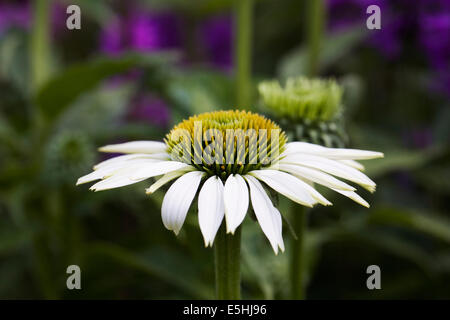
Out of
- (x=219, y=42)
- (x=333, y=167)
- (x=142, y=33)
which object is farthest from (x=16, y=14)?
(x=333, y=167)

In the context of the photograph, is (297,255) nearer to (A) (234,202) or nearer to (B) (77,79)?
(A) (234,202)

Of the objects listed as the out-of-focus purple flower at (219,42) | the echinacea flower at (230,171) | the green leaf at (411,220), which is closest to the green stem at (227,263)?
the echinacea flower at (230,171)

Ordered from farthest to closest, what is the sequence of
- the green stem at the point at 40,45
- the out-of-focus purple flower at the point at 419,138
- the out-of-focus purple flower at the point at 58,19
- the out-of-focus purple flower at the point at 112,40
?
the out-of-focus purple flower at the point at 58,19
the out-of-focus purple flower at the point at 112,40
the out-of-focus purple flower at the point at 419,138
the green stem at the point at 40,45

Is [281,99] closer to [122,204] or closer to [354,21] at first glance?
[122,204]

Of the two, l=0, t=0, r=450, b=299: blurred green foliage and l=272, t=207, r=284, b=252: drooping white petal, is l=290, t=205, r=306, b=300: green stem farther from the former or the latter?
l=272, t=207, r=284, b=252: drooping white petal

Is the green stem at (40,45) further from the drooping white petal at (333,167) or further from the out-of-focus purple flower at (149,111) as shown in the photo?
the drooping white petal at (333,167)

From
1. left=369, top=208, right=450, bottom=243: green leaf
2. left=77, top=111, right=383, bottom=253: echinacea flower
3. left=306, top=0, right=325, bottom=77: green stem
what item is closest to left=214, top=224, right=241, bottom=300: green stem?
left=77, top=111, right=383, bottom=253: echinacea flower
